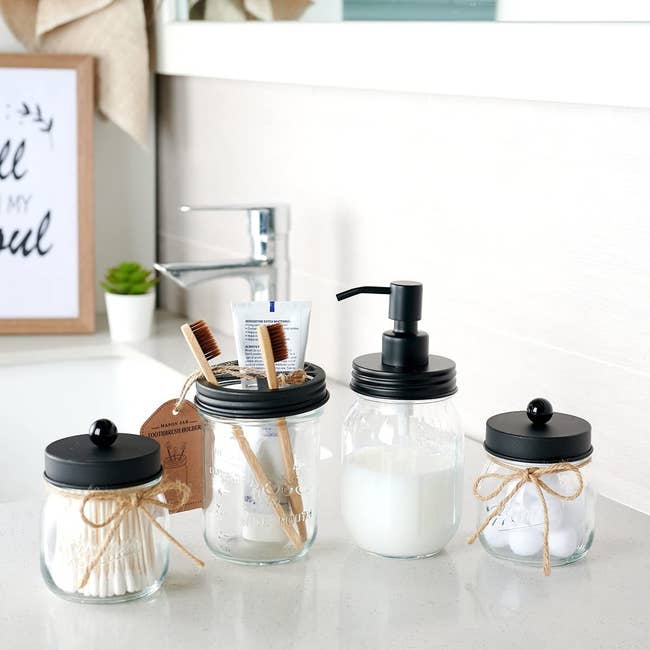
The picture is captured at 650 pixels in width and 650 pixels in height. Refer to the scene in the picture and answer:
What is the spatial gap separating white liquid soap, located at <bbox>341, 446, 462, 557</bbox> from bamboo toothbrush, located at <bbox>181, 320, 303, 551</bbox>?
0.05 m

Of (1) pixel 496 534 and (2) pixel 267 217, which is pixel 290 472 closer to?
(1) pixel 496 534

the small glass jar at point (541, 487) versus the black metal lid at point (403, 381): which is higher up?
the black metal lid at point (403, 381)

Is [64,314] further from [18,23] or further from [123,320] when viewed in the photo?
[18,23]

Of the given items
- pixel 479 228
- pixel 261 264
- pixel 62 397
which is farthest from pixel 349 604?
pixel 62 397

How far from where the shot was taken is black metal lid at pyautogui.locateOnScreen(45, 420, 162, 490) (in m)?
0.69

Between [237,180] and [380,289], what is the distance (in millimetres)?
755

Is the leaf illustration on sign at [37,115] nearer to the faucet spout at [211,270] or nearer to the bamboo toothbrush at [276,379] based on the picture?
the faucet spout at [211,270]

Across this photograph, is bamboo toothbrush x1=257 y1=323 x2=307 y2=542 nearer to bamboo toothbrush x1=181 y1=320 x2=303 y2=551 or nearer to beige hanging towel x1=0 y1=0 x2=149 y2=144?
bamboo toothbrush x1=181 y1=320 x2=303 y2=551

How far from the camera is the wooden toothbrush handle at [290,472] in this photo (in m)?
0.75

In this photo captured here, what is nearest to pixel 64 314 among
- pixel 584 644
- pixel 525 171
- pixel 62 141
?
pixel 62 141

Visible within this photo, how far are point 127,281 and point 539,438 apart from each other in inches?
37.0

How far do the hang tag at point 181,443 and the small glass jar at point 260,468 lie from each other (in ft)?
0.12

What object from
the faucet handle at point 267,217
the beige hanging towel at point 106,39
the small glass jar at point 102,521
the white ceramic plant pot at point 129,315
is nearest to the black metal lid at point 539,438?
the small glass jar at point 102,521

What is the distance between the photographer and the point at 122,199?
1.71 meters
